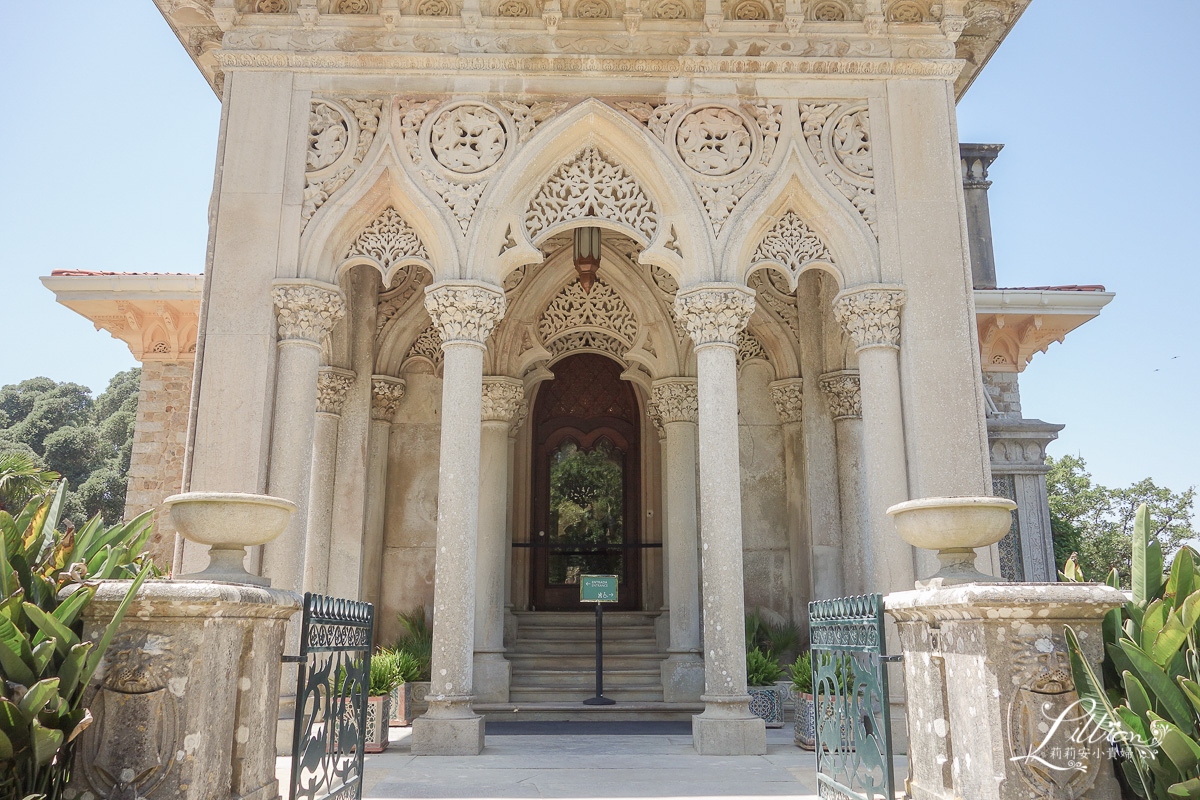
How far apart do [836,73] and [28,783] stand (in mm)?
8819

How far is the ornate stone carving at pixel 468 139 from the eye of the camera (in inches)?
357

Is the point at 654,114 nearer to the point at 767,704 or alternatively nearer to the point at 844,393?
the point at 844,393

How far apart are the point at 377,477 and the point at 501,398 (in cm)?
185

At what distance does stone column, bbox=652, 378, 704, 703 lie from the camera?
1065cm

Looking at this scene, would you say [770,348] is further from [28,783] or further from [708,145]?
[28,783]

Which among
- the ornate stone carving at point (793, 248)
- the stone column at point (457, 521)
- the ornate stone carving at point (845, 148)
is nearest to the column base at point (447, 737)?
the stone column at point (457, 521)

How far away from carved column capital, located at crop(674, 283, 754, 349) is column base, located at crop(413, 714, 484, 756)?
159 inches

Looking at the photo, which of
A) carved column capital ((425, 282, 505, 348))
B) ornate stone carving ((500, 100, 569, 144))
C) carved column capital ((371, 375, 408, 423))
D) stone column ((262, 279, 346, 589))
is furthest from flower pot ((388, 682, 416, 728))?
ornate stone carving ((500, 100, 569, 144))

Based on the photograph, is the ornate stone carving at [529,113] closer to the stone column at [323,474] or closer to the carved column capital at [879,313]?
the carved column capital at [879,313]

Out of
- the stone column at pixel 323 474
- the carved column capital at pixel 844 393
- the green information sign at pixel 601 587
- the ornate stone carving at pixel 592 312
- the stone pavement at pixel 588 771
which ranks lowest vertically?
the stone pavement at pixel 588 771

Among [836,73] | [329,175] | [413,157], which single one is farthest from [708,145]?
[329,175]

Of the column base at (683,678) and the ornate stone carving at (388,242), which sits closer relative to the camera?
the ornate stone carving at (388,242)

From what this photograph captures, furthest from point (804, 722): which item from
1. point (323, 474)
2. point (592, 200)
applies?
point (323, 474)

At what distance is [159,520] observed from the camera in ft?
39.2
